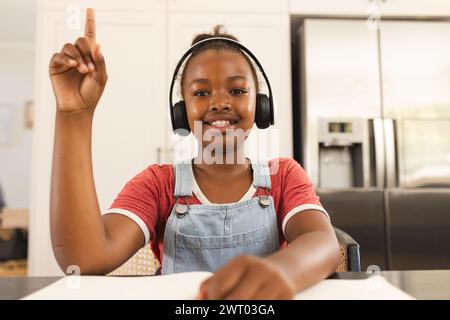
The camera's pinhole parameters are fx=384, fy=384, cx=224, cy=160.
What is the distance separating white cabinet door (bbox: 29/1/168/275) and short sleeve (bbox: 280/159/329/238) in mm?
1191

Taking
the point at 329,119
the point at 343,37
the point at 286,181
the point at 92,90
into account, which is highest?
the point at 343,37

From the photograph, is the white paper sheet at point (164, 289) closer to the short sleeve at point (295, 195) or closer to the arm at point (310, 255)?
the arm at point (310, 255)

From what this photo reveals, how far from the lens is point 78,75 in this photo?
1.64 feet

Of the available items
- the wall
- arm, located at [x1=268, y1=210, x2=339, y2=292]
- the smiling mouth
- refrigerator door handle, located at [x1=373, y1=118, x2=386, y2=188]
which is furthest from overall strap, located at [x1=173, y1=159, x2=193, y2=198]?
the wall

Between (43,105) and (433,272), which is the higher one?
(43,105)

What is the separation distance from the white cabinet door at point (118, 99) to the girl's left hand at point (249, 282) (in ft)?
5.16

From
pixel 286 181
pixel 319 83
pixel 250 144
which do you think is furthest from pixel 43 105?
pixel 286 181

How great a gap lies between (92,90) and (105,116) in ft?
4.80

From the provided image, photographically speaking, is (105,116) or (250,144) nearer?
(250,144)

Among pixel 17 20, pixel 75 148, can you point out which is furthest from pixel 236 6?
pixel 17 20

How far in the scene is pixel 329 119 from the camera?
6.12ft

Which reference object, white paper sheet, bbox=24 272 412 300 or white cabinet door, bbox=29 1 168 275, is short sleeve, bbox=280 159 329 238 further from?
white cabinet door, bbox=29 1 168 275

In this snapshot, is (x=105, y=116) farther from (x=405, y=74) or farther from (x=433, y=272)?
(x=433, y=272)

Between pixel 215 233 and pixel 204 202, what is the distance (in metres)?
0.08
